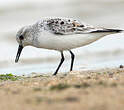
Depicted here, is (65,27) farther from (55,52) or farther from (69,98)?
(55,52)

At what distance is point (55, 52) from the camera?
11.2m

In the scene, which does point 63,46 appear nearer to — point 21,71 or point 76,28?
point 76,28

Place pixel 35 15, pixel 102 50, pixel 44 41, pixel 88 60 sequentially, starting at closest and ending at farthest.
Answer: pixel 44 41 < pixel 88 60 < pixel 102 50 < pixel 35 15

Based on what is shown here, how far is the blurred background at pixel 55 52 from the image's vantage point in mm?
9516

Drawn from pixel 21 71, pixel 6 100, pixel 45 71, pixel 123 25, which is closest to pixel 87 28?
pixel 45 71

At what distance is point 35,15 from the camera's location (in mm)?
16312

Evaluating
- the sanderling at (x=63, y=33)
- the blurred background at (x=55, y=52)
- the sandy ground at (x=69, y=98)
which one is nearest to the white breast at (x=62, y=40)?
the sanderling at (x=63, y=33)

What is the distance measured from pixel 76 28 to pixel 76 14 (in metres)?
9.59

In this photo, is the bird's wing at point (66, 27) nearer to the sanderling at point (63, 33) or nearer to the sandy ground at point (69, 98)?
the sanderling at point (63, 33)

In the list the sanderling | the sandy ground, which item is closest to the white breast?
the sanderling

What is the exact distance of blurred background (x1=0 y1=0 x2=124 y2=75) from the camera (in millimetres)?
9516

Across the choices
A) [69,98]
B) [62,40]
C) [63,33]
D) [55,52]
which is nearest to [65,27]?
[63,33]

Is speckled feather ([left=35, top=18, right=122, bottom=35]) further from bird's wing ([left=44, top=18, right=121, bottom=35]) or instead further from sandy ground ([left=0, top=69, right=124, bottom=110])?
sandy ground ([left=0, top=69, right=124, bottom=110])

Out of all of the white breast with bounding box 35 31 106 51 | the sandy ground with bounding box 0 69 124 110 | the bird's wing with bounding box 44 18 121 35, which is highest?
the bird's wing with bounding box 44 18 121 35
